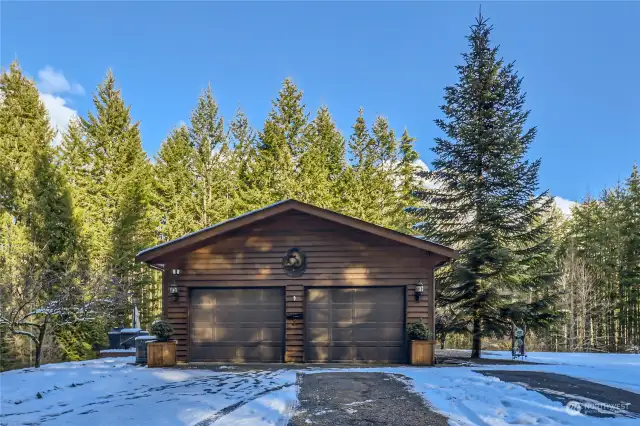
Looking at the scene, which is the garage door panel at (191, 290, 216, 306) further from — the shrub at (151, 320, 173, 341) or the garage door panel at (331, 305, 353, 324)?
the garage door panel at (331, 305, 353, 324)

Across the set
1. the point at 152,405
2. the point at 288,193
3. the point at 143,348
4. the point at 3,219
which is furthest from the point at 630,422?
the point at 3,219

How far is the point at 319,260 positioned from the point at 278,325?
6.51 ft

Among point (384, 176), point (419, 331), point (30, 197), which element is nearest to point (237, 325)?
point (419, 331)

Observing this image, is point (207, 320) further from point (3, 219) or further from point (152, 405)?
point (3, 219)

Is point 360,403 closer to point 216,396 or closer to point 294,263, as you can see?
point 216,396

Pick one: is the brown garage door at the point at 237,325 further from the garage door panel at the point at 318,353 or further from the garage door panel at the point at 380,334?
the garage door panel at the point at 380,334

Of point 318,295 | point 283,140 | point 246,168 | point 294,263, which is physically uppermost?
point 283,140

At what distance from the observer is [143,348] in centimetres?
957

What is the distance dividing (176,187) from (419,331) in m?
17.0

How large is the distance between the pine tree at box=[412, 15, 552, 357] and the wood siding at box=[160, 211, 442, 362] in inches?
110

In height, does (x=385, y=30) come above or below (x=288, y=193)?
above

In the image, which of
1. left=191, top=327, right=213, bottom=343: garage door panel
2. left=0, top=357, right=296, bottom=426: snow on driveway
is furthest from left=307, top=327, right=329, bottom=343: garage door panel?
left=191, top=327, right=213, bottom=343: garage door panel

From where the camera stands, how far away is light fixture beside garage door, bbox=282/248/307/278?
998 centimetres

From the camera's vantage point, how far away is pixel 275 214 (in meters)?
10.0
